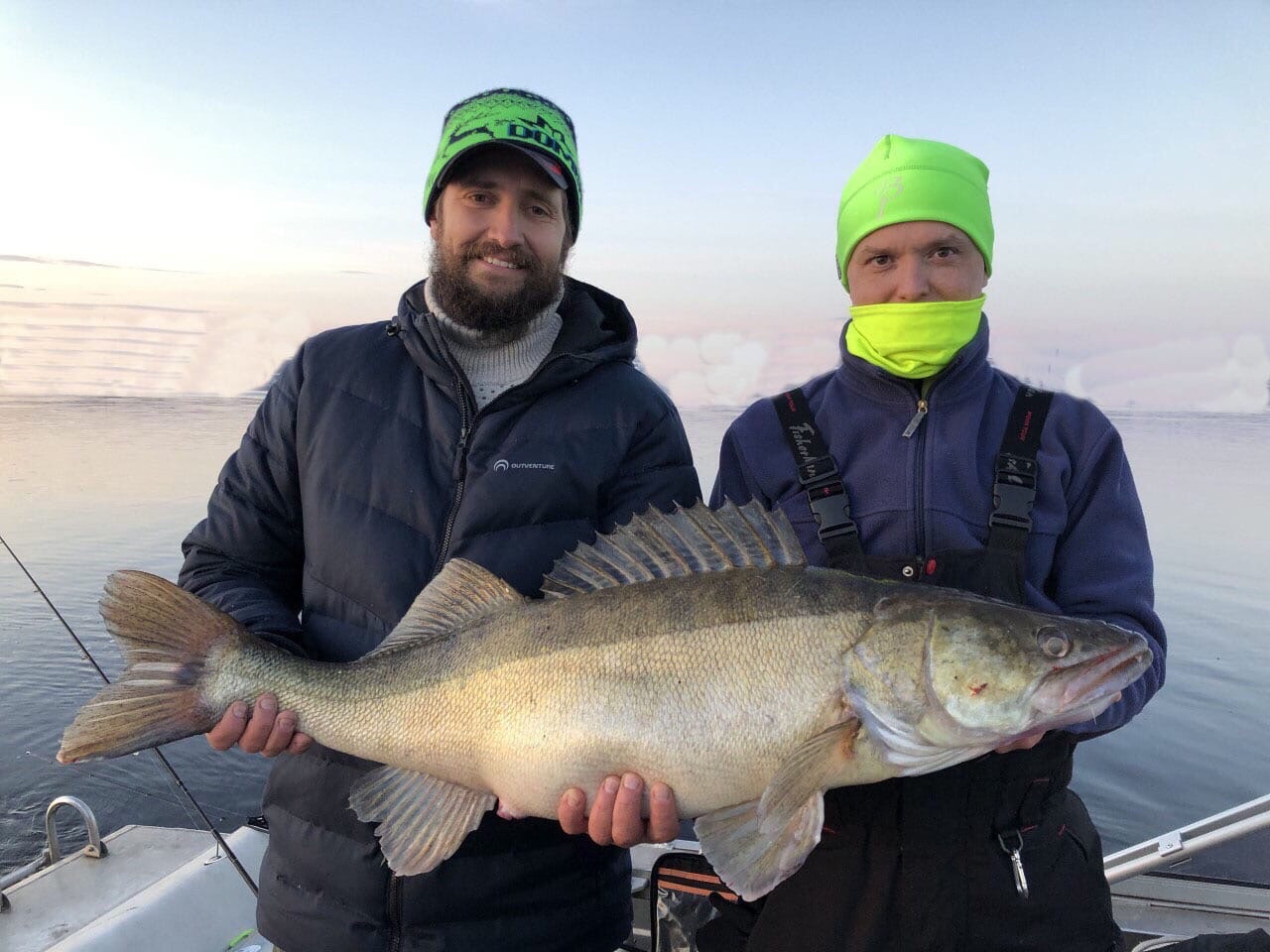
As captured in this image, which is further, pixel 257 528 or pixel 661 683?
pixel 257 528

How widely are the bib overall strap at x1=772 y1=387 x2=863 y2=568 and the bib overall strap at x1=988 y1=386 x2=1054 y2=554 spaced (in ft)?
1.36

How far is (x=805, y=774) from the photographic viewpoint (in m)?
2.17

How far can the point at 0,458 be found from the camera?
1070 inches

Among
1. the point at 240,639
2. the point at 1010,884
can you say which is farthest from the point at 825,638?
the point at 240,639

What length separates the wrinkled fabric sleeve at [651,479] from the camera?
2.85m

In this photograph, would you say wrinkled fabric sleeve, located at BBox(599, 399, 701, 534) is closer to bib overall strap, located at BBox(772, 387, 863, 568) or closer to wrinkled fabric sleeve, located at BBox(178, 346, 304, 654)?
bib overall strap, located at BBox(772, 387, 863, 568)

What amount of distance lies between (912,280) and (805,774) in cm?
164

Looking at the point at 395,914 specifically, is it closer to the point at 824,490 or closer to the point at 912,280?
the point at 824,490

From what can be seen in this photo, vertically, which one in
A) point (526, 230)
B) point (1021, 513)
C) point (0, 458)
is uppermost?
point (526, 230)

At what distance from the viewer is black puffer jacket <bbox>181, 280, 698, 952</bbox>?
8.16 feet

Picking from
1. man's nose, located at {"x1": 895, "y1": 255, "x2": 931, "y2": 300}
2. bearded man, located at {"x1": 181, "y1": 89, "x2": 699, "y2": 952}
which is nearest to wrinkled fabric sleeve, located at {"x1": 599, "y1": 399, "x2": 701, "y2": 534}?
bearded man, located at {"x1": 181, "y1": 89, "x2": 699, "y2": 952}

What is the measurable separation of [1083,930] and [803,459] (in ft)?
5.10

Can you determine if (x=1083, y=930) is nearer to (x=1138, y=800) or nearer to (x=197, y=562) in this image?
(x=197, y=562)

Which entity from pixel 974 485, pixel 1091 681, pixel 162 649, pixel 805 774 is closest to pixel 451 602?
pixel 162 649
